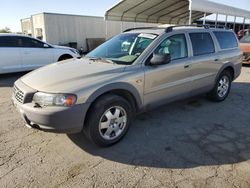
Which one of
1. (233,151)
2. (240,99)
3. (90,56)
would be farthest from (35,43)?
(233,151)

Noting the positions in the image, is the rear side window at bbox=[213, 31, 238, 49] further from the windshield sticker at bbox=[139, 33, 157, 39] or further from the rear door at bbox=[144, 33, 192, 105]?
the windshield sticker at bbox=[139, 33, 157, 39]

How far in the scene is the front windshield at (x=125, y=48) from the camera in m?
3.86

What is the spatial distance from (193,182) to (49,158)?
6.34ft

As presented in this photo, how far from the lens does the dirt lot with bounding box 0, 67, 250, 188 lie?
279 centimetres

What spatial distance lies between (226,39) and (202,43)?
1.15m

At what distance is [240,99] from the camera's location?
5.94 metres

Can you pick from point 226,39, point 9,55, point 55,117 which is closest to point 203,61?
point 226,39

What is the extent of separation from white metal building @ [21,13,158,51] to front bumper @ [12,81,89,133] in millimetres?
14216

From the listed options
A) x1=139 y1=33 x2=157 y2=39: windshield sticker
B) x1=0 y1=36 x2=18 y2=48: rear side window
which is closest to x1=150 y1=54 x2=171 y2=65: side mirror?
x1=139 y1=33 x2=157 y2=39: windshield sticker

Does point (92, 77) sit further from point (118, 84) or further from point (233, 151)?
point (233, 151)

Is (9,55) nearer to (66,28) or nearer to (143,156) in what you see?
(143,156)

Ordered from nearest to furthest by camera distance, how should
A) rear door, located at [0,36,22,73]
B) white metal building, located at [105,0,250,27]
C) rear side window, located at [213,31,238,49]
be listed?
rear side window, located at [213,31,238,49], rear door, located at [0,36,22,73], white metal building, located at [105,0,250,27]

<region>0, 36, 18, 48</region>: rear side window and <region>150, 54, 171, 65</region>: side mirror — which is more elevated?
<region>0, 36, 18, 48</region>: rear side window

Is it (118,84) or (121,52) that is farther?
(121,52)
